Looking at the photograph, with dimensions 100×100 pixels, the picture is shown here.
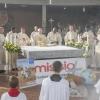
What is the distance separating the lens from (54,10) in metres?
25.0

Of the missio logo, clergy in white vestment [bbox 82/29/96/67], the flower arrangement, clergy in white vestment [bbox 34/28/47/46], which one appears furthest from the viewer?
clergy in white vestment [bbox 82/29/96/67]

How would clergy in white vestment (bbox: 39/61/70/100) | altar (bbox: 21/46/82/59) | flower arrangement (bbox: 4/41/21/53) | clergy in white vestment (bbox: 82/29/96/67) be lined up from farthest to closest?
1. clergy in white vestment (bbox: 82/29/96/67)
2. flower arrangement (bbox: 4/41/21/53)
3. altar (bbox: 21/46/82/59)
4. clergy in white vestment (bbox: 39/61/70/100)

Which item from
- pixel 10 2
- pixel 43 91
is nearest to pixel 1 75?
pixel 43 91

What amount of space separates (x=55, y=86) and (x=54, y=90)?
73 millimetres

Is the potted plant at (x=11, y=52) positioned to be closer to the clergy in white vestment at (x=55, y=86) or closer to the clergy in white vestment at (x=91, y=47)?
the clergy in white vestment at (x=91, y=47)

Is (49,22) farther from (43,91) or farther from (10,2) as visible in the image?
(43,91)

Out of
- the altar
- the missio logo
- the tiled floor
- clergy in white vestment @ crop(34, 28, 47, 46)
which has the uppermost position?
clergy in white vestment @ crop(34, 28, 47, 46)

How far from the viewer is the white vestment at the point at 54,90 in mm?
5707

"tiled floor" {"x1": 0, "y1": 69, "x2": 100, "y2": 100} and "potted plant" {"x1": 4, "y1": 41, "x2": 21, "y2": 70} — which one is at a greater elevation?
"potted plant" {"x1": 4, "y1": 41, "x2": 21, "y2": 70}

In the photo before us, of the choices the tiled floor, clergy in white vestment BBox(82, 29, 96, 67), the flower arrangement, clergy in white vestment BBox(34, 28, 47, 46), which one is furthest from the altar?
clergy in white vestment BBox(82, 29, 96, 67)

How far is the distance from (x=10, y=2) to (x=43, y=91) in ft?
55.3

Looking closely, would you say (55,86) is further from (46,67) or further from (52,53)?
(52,53)

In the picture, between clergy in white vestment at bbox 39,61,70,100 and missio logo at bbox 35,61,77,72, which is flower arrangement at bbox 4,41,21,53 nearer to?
missio logo at bbox 35,61,77,72

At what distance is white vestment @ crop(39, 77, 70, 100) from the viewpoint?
5707 mm
